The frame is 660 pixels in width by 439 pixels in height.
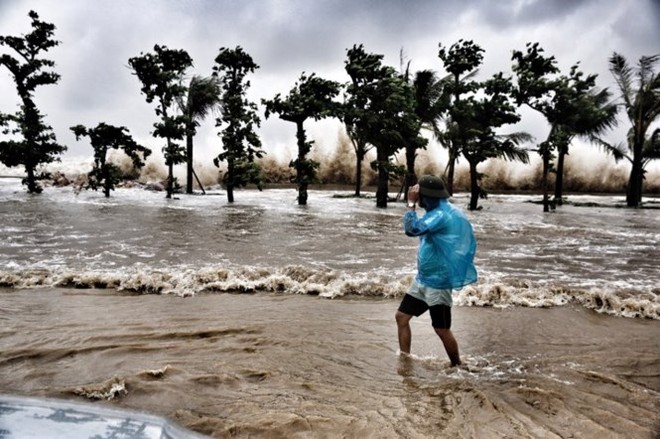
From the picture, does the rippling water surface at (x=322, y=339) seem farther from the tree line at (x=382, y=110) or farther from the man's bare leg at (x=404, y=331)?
the tree line at (x=382, y=110)

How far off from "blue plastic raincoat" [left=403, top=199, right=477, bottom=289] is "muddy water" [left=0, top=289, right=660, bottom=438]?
30.8 inches

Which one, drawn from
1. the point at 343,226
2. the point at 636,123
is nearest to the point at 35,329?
the point at 343,226

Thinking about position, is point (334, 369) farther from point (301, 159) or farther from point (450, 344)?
point (301, 159)

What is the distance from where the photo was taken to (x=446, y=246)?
368 centimetres

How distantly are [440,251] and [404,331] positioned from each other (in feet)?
2.71

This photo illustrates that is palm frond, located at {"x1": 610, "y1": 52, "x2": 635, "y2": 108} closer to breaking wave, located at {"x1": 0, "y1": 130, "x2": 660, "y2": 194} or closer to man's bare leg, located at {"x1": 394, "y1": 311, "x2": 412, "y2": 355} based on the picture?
breaking wave, located at {"x1": 0, "y1": 130, "x2": 660, "y2": 194}

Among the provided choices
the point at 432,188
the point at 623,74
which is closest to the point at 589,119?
the point at 623,74

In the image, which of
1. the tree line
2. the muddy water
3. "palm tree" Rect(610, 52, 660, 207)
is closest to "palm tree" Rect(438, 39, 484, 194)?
the tree line

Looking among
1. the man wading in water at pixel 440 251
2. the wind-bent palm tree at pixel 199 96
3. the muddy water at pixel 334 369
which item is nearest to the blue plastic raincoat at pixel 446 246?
the man wading in water at pixel 440 251

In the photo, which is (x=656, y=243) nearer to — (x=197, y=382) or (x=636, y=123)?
(x=197, y=382)

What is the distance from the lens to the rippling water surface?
301cm

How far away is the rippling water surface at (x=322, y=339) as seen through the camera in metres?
3.01

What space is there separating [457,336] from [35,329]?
4.27m

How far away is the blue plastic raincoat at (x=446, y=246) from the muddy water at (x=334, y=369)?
783 millimetres
